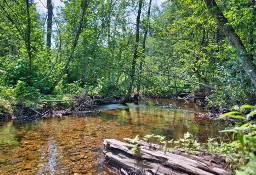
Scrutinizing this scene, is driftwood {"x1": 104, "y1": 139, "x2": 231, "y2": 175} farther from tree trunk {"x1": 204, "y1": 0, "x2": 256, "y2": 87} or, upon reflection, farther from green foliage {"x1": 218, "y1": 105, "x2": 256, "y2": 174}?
tree trunk {"x1": 204, "y1": 0, "x2": 256, "y2": 87}

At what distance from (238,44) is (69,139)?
5664mm

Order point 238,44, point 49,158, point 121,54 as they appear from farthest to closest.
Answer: point 121,54, point 238,44, point 49,158

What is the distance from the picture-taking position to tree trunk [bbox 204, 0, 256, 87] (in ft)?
18.8

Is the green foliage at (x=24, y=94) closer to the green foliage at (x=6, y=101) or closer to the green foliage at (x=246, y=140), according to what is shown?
the green foliage at (x=6, y=101)

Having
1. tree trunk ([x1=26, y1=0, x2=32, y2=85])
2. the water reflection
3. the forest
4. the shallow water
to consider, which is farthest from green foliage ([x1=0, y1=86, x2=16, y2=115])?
the water reflection

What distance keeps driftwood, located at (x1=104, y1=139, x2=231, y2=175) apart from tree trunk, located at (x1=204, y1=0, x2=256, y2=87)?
3070 millimetres

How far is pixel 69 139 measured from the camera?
7.14 m

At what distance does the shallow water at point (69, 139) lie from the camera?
16.3ft

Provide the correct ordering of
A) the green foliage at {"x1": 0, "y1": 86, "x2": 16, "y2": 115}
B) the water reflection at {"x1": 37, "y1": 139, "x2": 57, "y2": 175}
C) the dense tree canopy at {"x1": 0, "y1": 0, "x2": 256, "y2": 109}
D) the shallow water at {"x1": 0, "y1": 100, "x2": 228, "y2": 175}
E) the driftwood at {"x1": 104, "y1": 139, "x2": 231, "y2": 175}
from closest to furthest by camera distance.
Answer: the driftwood at {"x1": 104, "y1": 139, "x2": 231, "y2": 175} → the water reflection at {"x1": 37, "y1": 139, "x2": 57, "y2": 175} → the shallow water at {"x1": 0, "y1": 100, "x2": 228, "y2": 175} → the dense tree canopy at {"x1": 0, "y1": 0, "x2": 256, "y2": 109} → the green foliage at {"x1": 0, "y1": 86, "x2": 16, "y2": 115}

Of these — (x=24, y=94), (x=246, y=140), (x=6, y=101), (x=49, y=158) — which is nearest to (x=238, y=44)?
(x=246, y=140)

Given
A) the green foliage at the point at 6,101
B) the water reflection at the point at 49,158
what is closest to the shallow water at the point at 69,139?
the water reflection at the point at 49,158

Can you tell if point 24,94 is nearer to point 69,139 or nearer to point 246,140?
point 69,139

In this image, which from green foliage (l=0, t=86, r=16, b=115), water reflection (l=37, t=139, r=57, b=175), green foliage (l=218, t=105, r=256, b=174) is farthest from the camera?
green foliage (l=0, t=86, r=16, b=115)

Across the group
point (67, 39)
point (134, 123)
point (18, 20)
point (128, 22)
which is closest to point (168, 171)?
point (134, 123)
